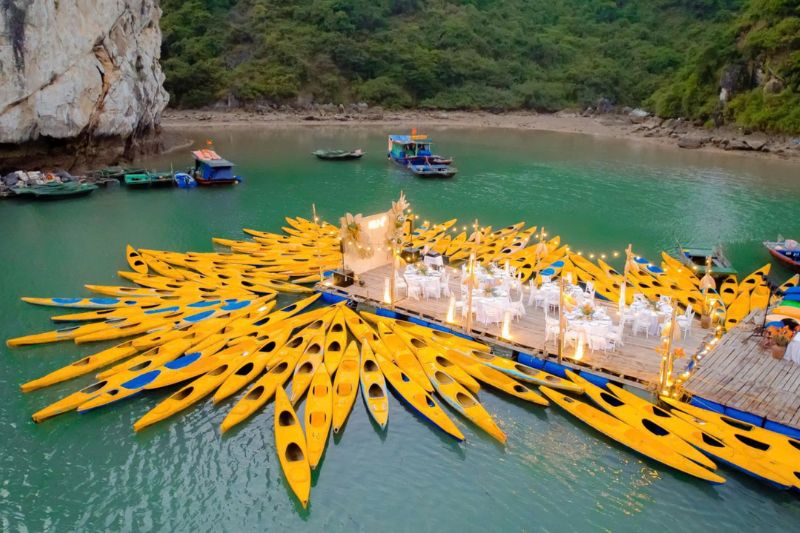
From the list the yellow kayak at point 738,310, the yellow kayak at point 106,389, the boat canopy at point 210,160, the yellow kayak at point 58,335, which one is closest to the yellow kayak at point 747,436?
the yellow kayak at point 738,310

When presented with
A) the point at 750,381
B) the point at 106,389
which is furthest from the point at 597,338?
the point at 106,389

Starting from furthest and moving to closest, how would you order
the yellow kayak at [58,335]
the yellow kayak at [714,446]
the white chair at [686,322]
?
the yellow kayak at [58,335]
the white chair at [686,322]
the yellow kayak at [714,446]

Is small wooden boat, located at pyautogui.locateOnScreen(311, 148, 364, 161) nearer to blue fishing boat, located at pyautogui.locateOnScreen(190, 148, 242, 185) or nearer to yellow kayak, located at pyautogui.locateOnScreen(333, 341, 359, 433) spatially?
blue fishing boat, located at pyautogui.locateOnScreen(190, 148, 242, 185)

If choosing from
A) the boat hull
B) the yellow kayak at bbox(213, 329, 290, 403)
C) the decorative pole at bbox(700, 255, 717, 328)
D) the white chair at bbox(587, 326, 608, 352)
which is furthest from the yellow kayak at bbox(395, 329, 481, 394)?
the boat hull

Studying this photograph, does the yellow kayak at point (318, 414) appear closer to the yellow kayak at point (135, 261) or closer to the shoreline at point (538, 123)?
the yellow kayak at point (135, 261)

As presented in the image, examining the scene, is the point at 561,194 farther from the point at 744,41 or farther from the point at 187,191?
the point at 744,41

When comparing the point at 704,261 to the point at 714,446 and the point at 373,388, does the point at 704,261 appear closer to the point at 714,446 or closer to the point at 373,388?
the point at 714,446

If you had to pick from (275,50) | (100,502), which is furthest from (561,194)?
(275,50)
